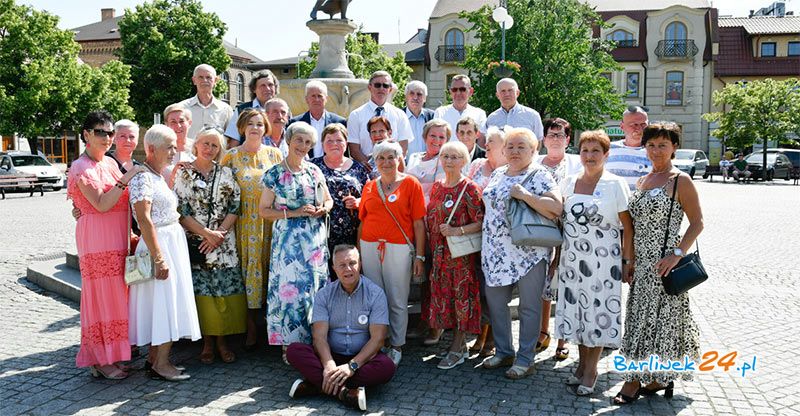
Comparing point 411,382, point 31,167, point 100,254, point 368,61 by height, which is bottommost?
point 411,382

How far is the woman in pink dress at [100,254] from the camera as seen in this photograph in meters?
5.07

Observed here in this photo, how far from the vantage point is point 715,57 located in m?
45.2

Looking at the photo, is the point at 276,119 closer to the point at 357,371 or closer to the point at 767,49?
the point at 357,371

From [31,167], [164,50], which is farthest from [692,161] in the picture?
[31,167]

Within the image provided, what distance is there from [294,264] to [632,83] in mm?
45104

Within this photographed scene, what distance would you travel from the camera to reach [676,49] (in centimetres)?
4444

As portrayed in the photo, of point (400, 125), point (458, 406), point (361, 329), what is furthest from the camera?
point (400, 125)

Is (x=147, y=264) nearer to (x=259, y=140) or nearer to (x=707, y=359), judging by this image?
(x=259, y=140)

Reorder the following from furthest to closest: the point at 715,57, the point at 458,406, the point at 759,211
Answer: the point at 715,57 < the point at 759,211 < the point at 458,406

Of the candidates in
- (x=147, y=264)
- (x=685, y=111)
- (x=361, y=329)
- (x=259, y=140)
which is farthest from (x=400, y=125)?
(x=685, y=111)

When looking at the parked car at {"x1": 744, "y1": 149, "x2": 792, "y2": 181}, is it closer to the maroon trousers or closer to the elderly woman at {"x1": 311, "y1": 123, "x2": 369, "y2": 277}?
the elderly woman at {"x1": 311, "y1": 123, "x2": 369, "y2": 277}

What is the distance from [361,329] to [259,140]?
6.08ft

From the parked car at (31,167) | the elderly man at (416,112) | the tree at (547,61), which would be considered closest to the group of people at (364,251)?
the elderly man at (416,112)

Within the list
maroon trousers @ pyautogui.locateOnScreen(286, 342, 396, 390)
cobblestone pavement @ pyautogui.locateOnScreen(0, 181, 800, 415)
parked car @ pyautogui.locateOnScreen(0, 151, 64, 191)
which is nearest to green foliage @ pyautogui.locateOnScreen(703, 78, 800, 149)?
cobblestone pavement @ pyautogui.locateOnScreen(0, 181, 800, 415)
